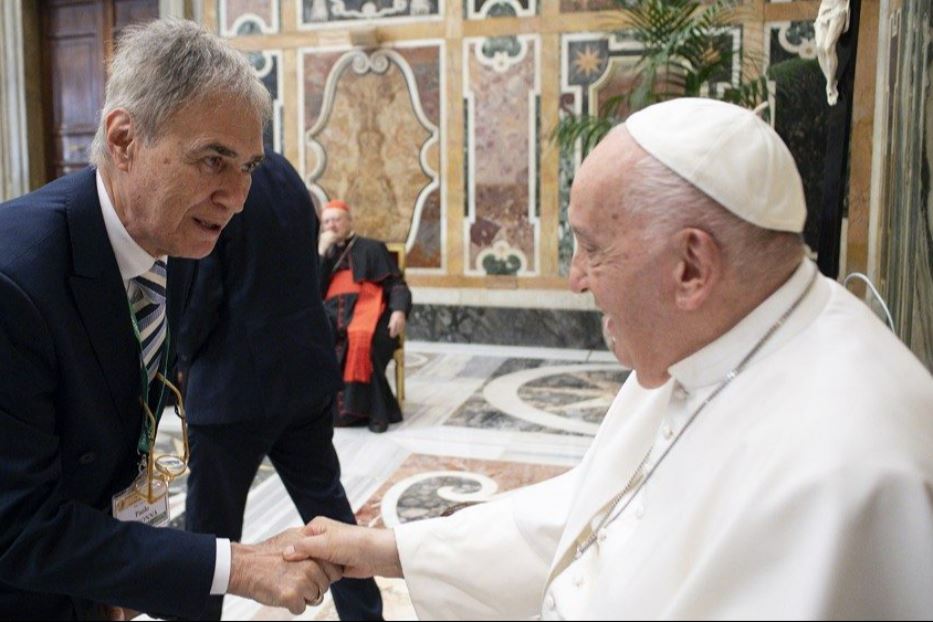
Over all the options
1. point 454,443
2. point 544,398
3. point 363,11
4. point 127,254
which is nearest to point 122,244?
point 127,254

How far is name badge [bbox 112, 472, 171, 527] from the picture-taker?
6.39 feet

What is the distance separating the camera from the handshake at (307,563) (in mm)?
1866

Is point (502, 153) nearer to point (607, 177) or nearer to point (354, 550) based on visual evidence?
point (354, 550)

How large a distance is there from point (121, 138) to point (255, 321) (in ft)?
3.68

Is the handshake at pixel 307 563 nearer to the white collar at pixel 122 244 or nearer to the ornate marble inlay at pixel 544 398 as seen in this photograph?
the white collar at pixel 122 244

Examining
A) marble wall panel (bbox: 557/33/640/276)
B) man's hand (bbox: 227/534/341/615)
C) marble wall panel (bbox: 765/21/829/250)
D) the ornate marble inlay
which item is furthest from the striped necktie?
marble wall panel (bbox: 557/33/640/276)

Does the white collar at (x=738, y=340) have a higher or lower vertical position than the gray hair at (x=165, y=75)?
lower

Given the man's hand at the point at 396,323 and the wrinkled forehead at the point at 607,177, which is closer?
the wrinkled forehead at the point at 607,177

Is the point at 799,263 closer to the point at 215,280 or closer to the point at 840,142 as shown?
the point at 840,142

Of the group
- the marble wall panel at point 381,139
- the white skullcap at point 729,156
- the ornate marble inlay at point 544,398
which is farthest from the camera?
the marble wall panel at point 381,139

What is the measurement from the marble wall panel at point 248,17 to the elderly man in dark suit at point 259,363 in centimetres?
682

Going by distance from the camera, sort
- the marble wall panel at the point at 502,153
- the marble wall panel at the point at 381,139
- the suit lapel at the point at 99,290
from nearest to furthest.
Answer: the suit lapel at the point at 99,290, the marble wall panel at the point at 502,153, the marble wall panel at the point at 381,139

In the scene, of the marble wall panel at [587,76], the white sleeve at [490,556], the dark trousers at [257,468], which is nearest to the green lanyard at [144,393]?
the white sleeve at [490,556]

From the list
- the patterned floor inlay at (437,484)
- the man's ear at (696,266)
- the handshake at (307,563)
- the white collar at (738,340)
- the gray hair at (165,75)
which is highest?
the gray hair at (165,75)
